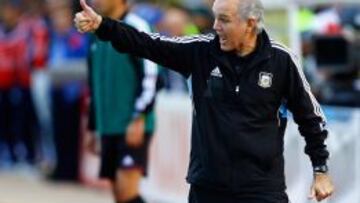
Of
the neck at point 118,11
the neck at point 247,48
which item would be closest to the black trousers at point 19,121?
the neck at point 118,11

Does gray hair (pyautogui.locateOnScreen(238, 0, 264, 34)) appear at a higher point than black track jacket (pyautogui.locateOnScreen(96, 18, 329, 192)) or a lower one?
higher

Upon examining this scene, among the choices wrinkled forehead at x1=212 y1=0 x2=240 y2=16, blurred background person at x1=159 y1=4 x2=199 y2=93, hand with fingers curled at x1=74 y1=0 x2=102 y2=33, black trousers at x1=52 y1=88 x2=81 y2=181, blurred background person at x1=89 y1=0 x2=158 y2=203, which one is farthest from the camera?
black trousers at x1=52 y1=88 x2=81 y2=181

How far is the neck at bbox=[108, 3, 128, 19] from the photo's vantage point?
28.6ft

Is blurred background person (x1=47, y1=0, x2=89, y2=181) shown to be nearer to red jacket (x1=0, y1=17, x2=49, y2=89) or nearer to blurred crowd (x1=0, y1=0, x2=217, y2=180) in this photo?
blurred crowd (x1=0, y1=0, x2=217, y2=180)

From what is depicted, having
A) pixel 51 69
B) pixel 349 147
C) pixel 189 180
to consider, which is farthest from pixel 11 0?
pixel 189 180

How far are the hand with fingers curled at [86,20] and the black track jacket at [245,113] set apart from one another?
2.1 inches

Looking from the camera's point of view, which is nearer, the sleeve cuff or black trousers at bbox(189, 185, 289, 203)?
black trousers at bbox(189, 185, 289, 203)

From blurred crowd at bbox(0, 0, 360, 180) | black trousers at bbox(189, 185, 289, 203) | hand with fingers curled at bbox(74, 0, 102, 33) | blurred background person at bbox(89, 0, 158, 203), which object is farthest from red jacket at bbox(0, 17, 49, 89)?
black trousers at bbox(189, 185, 289, 203)

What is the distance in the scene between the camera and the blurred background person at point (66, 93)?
14.1 meters

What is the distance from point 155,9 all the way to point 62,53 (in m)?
1.41

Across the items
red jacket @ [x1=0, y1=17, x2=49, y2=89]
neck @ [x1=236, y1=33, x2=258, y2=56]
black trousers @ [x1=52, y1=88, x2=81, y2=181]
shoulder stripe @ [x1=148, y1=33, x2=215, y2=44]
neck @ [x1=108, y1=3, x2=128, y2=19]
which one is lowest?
black trousers @ [x1=52, y1=88, x2=81, y2=181]

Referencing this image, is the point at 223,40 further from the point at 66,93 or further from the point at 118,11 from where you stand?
the point at 66,93

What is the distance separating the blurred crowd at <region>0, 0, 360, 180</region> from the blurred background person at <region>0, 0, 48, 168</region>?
0.04 feet

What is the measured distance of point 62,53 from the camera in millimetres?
14273
